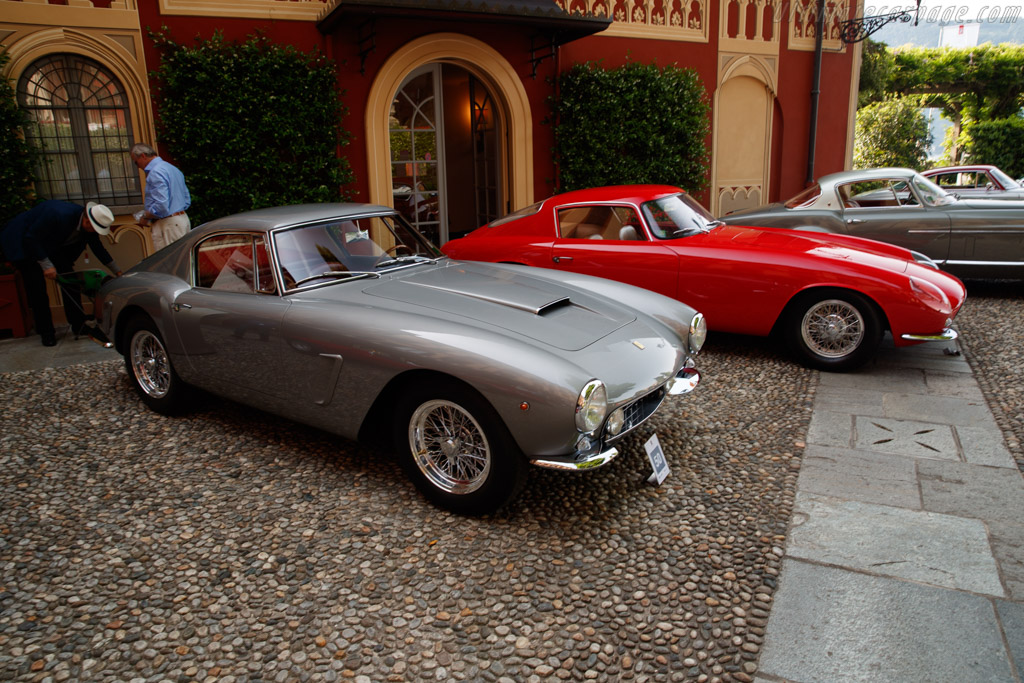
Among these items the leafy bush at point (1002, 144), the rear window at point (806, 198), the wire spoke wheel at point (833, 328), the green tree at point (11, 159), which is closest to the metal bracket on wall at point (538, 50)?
the rear window at point (806, 198)

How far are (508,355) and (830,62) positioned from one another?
1289cm

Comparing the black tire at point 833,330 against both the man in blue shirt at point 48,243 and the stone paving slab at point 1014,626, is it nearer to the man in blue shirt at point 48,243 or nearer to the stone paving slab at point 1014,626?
the stone paving slab at point 1014,626

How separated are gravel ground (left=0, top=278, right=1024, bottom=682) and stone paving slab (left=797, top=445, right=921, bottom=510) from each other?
12 centimetres

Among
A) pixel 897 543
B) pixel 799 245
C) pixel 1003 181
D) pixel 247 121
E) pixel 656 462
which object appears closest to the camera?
pixel 897 543

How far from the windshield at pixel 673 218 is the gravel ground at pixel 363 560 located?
1.84 metres

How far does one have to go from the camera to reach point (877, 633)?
2441mm

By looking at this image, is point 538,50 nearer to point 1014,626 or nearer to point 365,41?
point 365,41

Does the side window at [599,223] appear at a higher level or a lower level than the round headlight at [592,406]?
higher

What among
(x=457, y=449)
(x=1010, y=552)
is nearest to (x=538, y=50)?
(x=457, y=449)

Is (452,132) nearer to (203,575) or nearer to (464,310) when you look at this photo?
(464,310)

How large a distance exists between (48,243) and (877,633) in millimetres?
7134

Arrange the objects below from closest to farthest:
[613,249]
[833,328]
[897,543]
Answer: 1. [897,543]
2. [833,328]
3. [613,249]

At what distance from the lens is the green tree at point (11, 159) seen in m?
6.61

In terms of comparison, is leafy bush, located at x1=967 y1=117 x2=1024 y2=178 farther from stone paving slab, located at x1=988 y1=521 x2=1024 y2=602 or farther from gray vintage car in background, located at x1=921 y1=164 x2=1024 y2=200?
stone paving slab, located at x1=988 y1=521 x2=1024 y2=602
